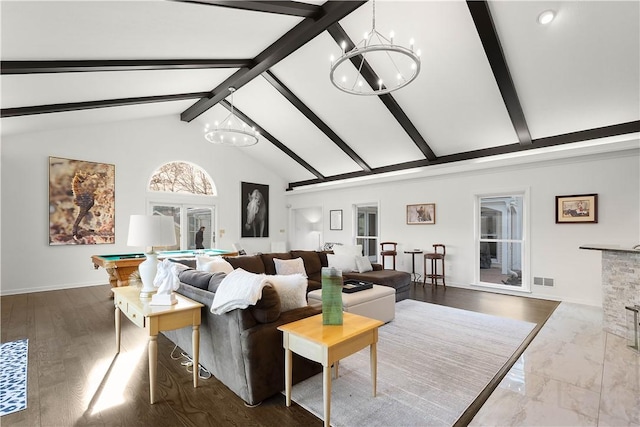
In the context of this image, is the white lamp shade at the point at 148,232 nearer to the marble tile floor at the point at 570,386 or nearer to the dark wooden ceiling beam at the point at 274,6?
the dark wooden ceiling beam at the point at 274,6

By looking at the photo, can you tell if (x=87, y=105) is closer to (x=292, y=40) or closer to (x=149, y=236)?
(x=292, y=40)

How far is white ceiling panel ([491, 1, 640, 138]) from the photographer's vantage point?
3291 millimetres

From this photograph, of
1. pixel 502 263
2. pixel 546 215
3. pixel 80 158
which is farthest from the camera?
pixel 80 158

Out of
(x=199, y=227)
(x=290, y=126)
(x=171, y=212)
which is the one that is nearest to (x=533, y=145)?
(x=290, y=126)

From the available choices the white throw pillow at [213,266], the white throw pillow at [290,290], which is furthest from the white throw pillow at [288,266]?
the white throw pillow at [290,290]

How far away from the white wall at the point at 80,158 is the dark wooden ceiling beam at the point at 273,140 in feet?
4.62

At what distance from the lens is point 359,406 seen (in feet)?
6.92

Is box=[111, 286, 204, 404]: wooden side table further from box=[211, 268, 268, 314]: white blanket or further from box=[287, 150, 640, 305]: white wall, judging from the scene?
box=[287, 150, 640, 305]: white wall

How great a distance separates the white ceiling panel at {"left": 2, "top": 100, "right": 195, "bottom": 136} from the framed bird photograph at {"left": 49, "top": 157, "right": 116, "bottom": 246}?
2.41ft

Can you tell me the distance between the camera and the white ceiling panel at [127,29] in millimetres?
2504

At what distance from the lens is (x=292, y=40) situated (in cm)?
431

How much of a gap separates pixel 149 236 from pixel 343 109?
4503 millimetres

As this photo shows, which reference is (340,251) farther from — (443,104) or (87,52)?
(87,52)

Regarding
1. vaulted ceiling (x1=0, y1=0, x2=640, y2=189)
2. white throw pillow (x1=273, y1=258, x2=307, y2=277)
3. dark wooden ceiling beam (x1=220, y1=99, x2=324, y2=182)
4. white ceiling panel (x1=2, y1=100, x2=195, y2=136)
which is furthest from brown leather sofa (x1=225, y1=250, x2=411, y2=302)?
white ceiling panel (x1=2, y1=100, x2=195, y2=136)
